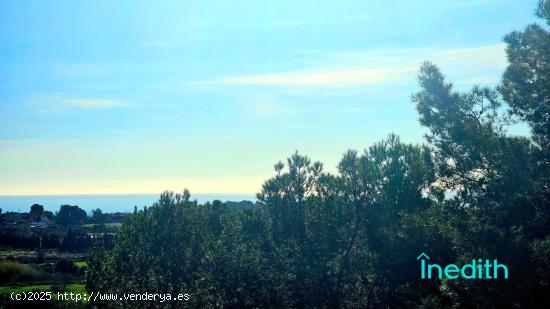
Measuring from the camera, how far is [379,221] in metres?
24.9

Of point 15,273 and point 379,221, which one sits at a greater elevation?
point 379,221

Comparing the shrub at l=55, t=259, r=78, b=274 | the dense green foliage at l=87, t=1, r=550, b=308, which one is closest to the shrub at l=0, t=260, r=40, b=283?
the shrub at l=55, t=259, r=78, b=274

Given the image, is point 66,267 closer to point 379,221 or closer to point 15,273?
point 15,273

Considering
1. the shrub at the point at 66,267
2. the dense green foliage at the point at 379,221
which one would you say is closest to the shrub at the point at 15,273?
the shrub at the point at 66,267

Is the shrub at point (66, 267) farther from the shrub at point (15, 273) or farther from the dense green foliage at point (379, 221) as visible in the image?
the dense green foliage at point (379, 221)

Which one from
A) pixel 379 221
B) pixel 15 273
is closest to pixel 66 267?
pixel 15 273

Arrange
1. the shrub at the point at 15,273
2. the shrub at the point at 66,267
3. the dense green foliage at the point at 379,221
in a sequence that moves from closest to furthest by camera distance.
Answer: the dense green foliage at the point at 379,221
the shrub at the point at 15,273
the shrub at the point at 66,267

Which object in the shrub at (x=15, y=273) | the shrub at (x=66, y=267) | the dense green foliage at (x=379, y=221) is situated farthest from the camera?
the shrub at (x=66, y=267)

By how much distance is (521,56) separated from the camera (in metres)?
15.4

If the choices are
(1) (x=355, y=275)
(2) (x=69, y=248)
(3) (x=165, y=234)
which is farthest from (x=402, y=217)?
(2) (x=69, y=248)

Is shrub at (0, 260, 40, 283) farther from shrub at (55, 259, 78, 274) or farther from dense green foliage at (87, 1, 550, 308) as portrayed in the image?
dense green foliage at (87, 1, 550, 308)

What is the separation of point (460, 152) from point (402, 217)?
8.01 m

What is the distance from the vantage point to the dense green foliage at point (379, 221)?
1502cm

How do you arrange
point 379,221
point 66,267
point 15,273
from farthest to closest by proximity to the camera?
point 66,267 → point 15,273 → point 379,221
